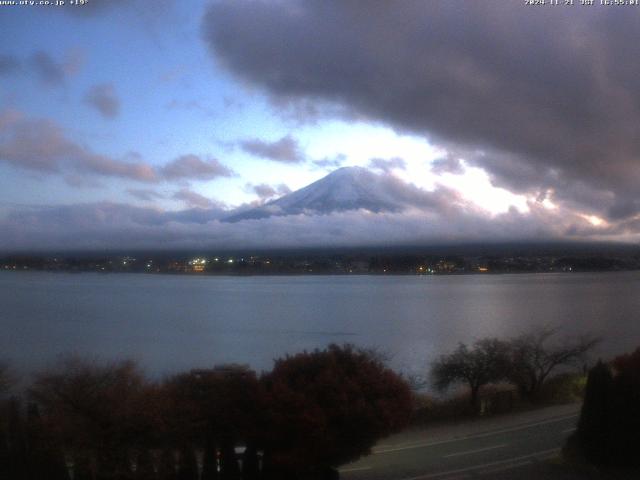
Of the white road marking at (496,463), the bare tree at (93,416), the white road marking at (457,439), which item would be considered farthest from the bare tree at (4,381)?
the white road marking at (496,463)

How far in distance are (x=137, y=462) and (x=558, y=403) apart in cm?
753

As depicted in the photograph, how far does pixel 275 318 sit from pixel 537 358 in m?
18.5

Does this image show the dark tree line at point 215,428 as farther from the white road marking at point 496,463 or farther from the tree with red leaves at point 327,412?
the white road marking at point 496,463

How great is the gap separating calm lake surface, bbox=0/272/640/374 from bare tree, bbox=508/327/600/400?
5.44ft

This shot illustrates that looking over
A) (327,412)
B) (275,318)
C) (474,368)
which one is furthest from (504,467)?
(275,318)

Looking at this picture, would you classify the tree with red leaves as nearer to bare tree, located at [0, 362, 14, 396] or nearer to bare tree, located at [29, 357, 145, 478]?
bare tree, located at [29, 357, 145, 478]

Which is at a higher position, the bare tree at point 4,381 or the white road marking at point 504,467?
the bare tree at point 4,381

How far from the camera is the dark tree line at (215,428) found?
659 cm

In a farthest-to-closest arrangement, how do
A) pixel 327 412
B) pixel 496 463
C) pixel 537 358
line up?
pixel 537 358, pixel 496 463, pixel 327 412

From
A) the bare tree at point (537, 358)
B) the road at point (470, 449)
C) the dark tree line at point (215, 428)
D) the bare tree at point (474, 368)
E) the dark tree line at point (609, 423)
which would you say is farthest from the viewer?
the bare tree at point (474, 368)

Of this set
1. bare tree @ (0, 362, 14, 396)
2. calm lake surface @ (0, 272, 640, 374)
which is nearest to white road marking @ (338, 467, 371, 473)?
bare tree @ (0, 362, 14, 396)

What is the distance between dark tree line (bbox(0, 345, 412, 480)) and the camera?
659 centimetres

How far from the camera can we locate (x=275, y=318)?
30.8m

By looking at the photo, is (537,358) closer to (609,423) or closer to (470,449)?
(470,449)
